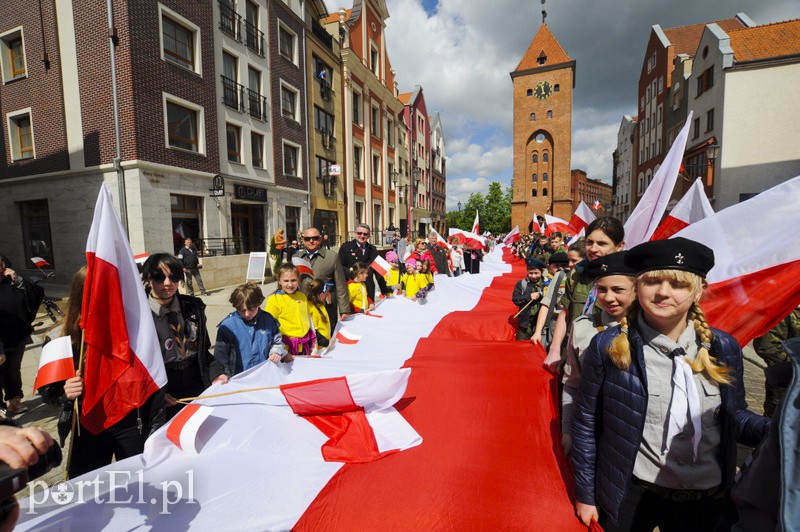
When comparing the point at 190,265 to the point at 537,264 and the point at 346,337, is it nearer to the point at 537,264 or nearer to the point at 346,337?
the point at 346,337

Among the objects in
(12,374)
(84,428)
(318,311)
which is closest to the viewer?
(84,428)

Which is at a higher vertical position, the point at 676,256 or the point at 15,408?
the point at 676,256

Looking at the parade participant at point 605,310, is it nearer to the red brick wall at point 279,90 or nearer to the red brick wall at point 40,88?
the red brick wall at point 40,88

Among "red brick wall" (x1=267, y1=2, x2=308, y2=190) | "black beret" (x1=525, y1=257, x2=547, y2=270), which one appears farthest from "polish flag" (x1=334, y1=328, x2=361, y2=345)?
Answer: "red brick wall" (x1=267, y1=2, x2=308, y2=190)

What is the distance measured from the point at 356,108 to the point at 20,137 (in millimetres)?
18040

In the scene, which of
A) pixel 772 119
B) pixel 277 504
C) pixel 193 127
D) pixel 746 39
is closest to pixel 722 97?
pixel 772 119

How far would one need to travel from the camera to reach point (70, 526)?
1.85 meters

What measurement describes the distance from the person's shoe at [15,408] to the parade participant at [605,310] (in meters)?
5.62

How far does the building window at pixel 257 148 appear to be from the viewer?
690 inches

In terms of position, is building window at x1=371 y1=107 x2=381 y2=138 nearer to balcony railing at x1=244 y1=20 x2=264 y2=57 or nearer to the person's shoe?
balcony railing at x1=244 y1=20 x2=264 y2=57

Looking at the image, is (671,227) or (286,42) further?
(286,42)

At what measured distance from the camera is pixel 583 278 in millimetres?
3055

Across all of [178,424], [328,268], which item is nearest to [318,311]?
[328,268]

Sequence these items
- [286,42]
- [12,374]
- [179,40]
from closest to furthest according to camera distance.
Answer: [12,374], [179,40], [286,42]
